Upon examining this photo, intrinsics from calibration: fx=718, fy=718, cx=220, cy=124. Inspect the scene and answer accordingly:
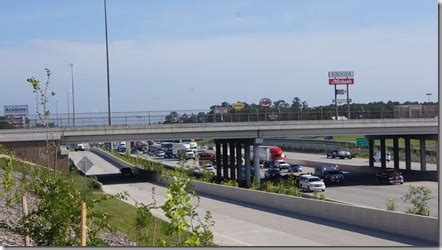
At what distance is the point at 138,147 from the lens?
17475cm

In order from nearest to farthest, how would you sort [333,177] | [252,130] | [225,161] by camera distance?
[252,130]
[333,177]
[225,161]

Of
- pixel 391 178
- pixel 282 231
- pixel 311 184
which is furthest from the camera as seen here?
pixel 391 178

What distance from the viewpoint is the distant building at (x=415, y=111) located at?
6825cm

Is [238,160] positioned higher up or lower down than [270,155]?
higher up

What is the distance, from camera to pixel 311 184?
56.5 meters

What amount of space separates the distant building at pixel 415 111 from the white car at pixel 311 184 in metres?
15.2

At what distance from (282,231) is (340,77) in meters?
60.2

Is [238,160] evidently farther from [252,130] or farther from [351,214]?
[351,214]

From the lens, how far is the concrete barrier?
25.2m

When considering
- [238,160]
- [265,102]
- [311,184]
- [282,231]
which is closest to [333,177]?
[311,184]

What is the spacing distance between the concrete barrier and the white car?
9.94m

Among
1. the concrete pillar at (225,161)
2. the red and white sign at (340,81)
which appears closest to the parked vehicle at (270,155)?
the red and white sign at (340,81)

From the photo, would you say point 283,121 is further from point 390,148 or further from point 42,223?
point 390,148

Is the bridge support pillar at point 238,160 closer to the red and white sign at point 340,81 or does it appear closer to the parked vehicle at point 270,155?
the red and white sign at point 340,81
